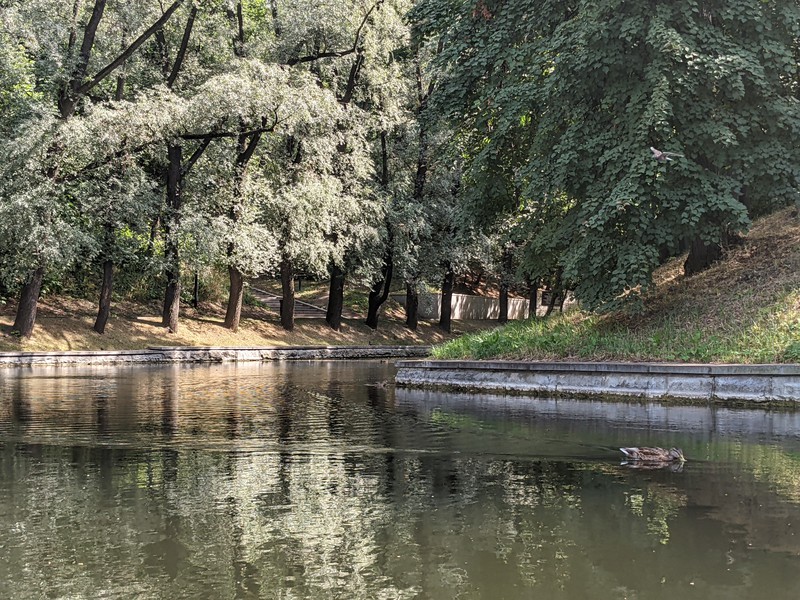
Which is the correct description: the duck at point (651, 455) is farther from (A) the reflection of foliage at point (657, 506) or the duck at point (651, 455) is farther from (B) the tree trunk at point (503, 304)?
(B) the tree trunk at point (503, 304)

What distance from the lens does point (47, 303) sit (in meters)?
37.0

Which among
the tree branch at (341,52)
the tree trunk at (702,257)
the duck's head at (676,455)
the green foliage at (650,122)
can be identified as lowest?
the duck's head at (676,455)

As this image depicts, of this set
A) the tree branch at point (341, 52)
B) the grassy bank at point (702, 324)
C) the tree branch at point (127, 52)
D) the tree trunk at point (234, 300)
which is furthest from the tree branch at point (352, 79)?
the grassy bank at point (702, 324)

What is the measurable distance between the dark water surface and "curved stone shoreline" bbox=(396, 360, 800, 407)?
3.59 ft

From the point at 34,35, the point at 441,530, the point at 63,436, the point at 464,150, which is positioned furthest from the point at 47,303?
the point at 441,530

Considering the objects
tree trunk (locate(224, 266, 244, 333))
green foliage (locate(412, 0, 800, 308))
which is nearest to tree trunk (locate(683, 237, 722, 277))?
green foliage (locate(412, 0, 800, 308))

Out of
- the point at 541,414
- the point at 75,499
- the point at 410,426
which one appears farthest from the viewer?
the point at 541,414

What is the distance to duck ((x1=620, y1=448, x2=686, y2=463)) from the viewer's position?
9586mm

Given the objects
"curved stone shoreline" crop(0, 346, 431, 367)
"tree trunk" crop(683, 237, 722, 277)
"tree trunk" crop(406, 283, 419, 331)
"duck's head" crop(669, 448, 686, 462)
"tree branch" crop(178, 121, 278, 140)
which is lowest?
"curved stone shoreline" crop(0, 346, 431, 367)

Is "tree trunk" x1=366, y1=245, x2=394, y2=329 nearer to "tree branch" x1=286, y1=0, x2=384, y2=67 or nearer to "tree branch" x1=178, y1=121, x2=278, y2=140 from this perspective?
"tree branch" x1=286, y1=0, x2=384, y2=67

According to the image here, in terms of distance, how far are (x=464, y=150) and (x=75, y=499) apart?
2116cm

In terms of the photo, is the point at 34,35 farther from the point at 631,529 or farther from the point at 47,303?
the point at 631,529

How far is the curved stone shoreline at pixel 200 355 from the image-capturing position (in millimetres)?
29403

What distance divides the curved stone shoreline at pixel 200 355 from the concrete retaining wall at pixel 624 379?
44.2 ft
